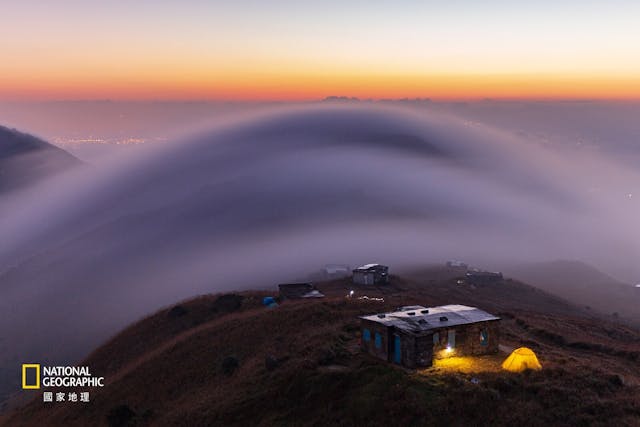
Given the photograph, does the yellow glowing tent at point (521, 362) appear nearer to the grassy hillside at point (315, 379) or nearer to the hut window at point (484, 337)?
the grassy hillside at point (315, 379)

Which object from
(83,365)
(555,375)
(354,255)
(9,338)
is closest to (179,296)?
(9,338)

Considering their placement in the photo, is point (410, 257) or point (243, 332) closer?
point (243, 332)

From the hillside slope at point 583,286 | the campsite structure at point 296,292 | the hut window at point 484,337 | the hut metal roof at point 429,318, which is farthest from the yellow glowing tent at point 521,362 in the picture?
the hillside slope at point 583,286

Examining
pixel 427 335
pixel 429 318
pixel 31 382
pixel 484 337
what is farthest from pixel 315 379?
pixel 31 382

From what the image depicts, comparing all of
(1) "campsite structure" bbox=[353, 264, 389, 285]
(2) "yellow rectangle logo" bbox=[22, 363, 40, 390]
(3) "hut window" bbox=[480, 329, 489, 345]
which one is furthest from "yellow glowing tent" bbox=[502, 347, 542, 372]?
(2) "yellow rectangle logo" bbox=[22, 363, 40, 390]

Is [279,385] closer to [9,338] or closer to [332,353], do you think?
[332,353]

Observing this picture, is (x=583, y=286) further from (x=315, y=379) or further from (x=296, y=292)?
(x=315, y=379)
